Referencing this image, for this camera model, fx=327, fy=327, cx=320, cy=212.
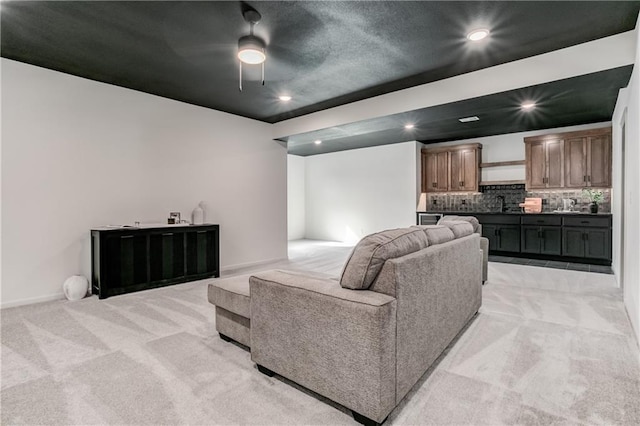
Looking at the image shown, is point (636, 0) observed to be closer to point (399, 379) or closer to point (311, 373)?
point (399, 379)

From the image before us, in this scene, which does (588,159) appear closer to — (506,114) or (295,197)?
(506,114)

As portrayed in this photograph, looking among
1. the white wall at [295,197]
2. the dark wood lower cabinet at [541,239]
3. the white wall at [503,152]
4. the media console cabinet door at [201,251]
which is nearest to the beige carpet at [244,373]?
the media console cabinet door at [201,251]

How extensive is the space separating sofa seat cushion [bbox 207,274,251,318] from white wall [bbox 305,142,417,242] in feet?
18.9

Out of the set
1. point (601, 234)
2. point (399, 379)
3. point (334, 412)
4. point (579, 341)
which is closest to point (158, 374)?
point (334, 412)

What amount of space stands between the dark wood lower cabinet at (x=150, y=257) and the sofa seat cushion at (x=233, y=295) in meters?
1.86

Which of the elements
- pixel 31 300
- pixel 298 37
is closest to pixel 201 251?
pixel 31 300

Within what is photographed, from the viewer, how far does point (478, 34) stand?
9.45 ft

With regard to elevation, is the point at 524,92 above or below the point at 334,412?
above

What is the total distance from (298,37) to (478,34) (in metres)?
1.59

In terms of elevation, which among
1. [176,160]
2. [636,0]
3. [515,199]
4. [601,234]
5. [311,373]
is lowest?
[311,373]

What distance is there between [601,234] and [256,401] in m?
6.09

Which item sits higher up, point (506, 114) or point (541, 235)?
point (506, 114)

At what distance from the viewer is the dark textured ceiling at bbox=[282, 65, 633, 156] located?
3.46 metres

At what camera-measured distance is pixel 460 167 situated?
707 cm
